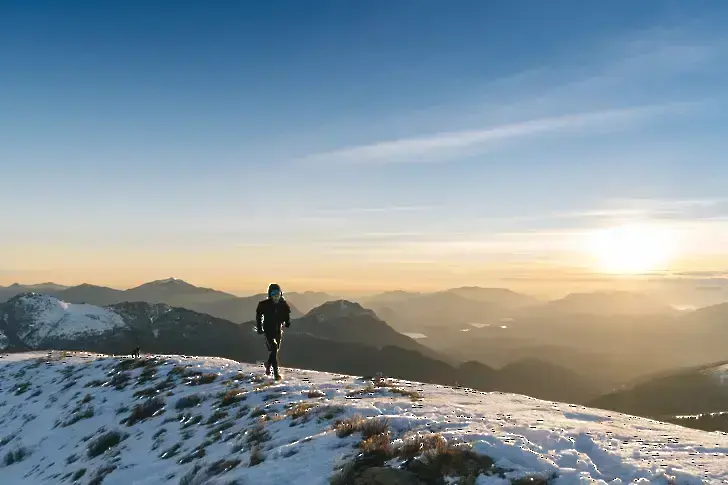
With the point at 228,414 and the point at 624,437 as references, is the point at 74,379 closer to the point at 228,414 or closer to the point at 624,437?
the point at 228,414

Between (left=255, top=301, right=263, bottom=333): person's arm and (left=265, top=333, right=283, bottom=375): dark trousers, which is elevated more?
(left=255, top=301, right=263, bottom=333): person's arm

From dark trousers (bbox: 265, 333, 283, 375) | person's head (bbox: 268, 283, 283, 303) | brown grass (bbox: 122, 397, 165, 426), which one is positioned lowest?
brown grass (bbox: 122, 397, 165, 426)

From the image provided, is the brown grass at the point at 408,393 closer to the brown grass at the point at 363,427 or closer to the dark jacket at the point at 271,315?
the brown grass at the point at 363,427

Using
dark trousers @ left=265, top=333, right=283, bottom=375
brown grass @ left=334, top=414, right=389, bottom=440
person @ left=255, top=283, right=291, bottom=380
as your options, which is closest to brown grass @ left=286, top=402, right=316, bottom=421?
brown grass @ left=334, top=414, right=389, bottom=440

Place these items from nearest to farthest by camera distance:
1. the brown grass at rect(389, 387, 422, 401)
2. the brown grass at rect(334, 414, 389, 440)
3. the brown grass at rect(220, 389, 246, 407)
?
1. the brown grass at rect(334, 414, 389, 440)
2. the brown grass at rect(389, 387, 422, 401)
3. the brown grass at rect(220, 389, 246, 407)

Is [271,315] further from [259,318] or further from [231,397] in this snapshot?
[231,397]

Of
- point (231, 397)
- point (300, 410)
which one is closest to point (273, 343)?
point (231, 397)

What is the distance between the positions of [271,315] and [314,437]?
10.00 m

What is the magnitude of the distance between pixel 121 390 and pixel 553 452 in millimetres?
21332

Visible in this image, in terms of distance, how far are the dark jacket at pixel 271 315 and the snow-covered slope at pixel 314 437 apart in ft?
7.36

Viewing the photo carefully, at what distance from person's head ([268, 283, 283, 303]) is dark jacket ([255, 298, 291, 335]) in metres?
0.18

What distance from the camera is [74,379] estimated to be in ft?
92.2

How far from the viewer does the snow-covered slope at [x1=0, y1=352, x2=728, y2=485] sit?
8.73 m

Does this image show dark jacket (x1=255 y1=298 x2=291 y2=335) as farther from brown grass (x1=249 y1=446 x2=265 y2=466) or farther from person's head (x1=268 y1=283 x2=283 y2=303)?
brown grass (x1=249 y1=446 x2=265 y2=466)
